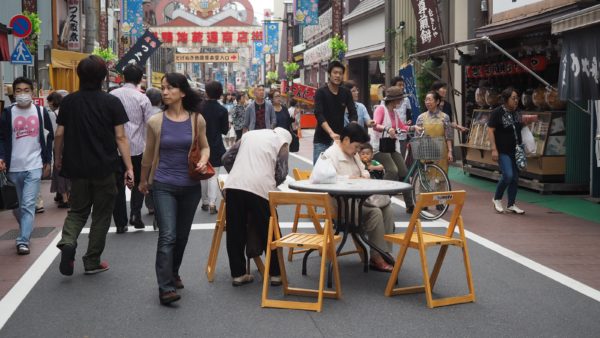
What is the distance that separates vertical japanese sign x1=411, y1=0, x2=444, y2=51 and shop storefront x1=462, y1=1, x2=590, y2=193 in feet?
8.23

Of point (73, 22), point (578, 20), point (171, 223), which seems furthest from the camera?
point (73, 22)

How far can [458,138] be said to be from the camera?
1944cm

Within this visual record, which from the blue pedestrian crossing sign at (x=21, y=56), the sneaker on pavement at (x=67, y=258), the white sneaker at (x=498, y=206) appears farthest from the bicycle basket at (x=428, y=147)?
the blue pedestrian crossing sign at (x=21, y=56)

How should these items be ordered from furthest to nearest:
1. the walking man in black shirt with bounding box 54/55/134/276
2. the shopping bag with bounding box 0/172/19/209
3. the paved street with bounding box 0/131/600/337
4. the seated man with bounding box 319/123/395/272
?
the shopping bag with bounding box 0/172/19/209 → the seated man with bounding box 319/123/395/272 → the walking man in black shirt with bounding box 54/55/134/276 → the paved street with bounding box 0/131/600/337

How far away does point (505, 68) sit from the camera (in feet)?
50.5

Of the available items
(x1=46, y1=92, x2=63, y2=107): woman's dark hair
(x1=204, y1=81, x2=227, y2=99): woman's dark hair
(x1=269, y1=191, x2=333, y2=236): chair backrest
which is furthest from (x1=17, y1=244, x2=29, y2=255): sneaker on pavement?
(x1=46, y1=92, x2=63, y2=107): woman's dark hair

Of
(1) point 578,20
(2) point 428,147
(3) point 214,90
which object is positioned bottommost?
(2) point 428,147

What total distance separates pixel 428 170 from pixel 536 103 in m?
3.83

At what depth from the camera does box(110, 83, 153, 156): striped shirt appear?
31.3ft

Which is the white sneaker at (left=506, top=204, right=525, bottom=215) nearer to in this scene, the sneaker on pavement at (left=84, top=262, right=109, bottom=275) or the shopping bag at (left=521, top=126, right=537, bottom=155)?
the shopping bag at (left=521, top=126, right=537, bottom=155)

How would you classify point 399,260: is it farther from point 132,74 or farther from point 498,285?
point 132,74

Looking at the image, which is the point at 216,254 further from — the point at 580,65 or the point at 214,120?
the point at 580,65

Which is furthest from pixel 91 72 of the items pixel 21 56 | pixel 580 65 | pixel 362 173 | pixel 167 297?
pixel 21 56

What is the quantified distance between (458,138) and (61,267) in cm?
1395
